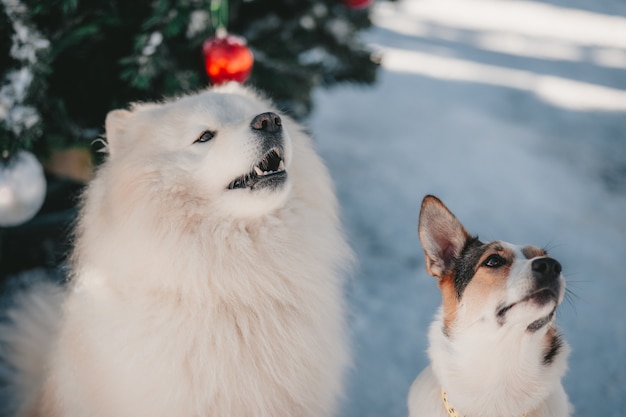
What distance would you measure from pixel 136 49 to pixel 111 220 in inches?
38.7

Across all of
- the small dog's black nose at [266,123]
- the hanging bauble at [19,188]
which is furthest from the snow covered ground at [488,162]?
the hanging bauble at [19,188]

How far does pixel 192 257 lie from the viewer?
1.62 meters

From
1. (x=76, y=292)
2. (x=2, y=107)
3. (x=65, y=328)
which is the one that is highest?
(x=2, y=107)

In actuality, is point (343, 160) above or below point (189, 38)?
below

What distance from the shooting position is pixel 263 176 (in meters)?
1.65

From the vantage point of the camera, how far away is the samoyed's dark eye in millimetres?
1711

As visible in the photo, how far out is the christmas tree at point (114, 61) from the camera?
2.10m

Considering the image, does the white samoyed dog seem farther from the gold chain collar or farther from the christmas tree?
the christmas tree

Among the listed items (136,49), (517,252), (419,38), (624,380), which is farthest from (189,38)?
(419,38)

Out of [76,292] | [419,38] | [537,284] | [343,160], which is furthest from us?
[419,38]

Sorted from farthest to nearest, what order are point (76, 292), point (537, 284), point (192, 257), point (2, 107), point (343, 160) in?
point (343, 160)
point (2, 107)
point (76, 292)
point (192, 257)
point (537, 284)

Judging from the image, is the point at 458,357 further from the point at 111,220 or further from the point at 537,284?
the point at 111,220

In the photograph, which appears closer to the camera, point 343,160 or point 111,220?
point 111,220

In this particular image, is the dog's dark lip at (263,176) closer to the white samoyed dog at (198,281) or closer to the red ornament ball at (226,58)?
the white samoyed dog at (198,281)
